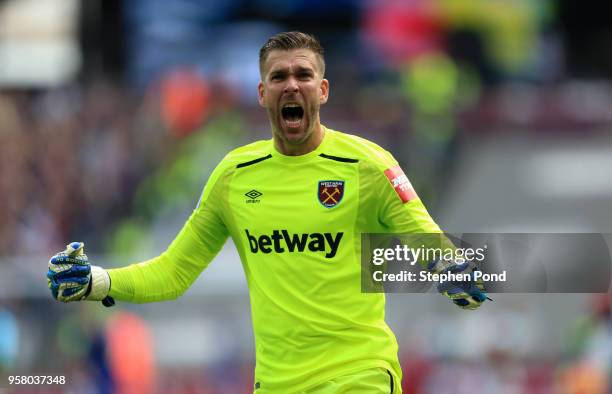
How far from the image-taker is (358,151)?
6.27 m

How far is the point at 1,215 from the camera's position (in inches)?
605

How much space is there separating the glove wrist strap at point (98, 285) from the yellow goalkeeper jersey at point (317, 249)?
0.14 ft

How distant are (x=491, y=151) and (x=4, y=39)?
32.7 ft

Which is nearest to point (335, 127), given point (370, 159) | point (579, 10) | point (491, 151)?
point (491, 151)

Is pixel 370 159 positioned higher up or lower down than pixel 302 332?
higher up

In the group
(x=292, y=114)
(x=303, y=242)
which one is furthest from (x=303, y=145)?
(x=303, y=242)

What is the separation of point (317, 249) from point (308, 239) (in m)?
0.06

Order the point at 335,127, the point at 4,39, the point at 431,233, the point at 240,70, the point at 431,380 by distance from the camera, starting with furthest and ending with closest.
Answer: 1. the point at 4,39
2. the point at 240,70
3. the point at 335,127
4. the point at 431,380
5. the point at 431,233

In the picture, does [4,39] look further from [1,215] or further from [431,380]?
[431,380]

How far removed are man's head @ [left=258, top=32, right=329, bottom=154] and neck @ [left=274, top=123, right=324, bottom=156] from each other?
0.08 ft

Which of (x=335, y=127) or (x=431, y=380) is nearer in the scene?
(x=431, y=380)

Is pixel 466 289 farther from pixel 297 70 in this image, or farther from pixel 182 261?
pixel 182 261

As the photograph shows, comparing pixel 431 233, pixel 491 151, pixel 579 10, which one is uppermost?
pixel 579 10

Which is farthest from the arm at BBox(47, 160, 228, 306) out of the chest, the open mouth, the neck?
the open mouth
